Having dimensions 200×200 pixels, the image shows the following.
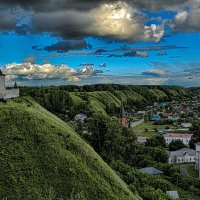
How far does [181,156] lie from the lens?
85.4 meters

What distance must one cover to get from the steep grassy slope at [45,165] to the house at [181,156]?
51.4 metres

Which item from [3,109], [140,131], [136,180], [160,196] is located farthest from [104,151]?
[140,131]

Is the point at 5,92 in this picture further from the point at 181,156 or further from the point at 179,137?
the point at 179,137

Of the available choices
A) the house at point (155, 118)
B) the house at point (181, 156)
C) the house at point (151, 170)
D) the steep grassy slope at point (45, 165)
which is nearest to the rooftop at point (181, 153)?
the house at point (181, 156)

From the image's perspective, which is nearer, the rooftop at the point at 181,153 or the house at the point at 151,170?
the house at the point at 151,170

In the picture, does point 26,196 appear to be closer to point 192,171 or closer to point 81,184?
point 81,184

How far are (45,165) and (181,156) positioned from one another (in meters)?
60.2

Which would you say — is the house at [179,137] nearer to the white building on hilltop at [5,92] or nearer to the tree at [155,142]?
the tree at [155,142]

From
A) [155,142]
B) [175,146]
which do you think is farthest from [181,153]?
[155,142]

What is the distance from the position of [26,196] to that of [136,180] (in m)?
22.7

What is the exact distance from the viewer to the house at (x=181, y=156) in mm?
82688

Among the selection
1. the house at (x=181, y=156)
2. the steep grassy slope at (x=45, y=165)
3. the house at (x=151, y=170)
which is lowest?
the house at (x=181, y=156)

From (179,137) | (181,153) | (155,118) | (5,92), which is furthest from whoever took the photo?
(155,118)

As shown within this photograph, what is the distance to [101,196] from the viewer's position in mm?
28625
